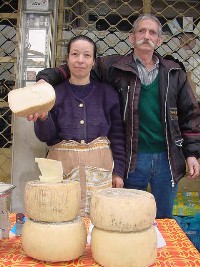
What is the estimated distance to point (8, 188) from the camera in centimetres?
111

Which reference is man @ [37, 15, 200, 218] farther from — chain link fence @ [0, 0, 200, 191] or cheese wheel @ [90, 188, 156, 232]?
chain link fence @ [0, 0, 200, 191]

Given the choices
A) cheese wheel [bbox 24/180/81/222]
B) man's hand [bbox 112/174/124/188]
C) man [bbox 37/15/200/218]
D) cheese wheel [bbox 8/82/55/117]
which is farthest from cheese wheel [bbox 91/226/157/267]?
man [bbox 37/15/200/218]

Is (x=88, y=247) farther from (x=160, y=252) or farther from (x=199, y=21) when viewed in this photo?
(x=199, y=21)

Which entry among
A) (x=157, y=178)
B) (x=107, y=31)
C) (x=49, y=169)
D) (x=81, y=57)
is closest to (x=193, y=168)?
(x=157, y=178)

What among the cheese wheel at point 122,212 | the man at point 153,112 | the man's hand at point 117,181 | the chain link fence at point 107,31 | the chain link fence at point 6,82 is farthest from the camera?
the chain link fence at point 6,82

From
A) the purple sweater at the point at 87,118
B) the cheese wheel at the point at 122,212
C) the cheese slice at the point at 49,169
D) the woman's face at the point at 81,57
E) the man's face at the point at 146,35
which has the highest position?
the man's face at the point at 146,35

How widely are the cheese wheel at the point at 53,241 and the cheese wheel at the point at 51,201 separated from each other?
2cm

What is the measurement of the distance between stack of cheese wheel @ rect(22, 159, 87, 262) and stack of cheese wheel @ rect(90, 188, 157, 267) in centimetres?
6

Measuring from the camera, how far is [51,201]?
101 cm

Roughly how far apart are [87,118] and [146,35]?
20.2 inches

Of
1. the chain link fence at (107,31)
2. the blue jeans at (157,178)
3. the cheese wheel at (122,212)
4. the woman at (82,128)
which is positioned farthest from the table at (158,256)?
the chain link fence at (107,31)

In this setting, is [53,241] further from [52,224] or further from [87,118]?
[87,118]

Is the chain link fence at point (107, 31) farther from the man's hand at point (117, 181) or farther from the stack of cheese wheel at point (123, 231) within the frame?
the stack of cheese wheel at point (123, 231)

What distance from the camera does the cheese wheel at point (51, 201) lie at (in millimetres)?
1015
